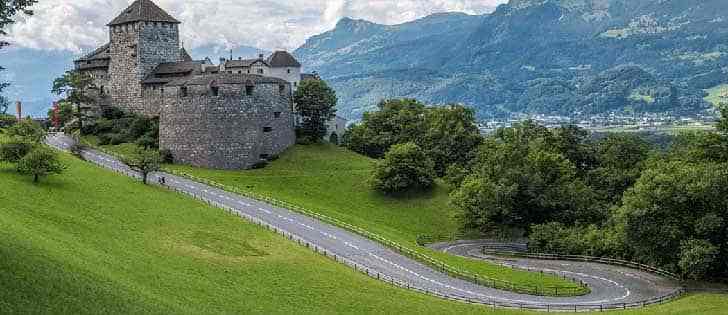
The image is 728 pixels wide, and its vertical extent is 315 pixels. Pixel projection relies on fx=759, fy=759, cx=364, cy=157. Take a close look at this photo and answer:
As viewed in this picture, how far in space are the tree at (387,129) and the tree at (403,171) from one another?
16.2 meters

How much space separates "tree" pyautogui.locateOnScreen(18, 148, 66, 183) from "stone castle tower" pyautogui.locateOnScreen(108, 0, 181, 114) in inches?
1885

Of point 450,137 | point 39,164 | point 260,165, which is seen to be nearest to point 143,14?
point 260,165

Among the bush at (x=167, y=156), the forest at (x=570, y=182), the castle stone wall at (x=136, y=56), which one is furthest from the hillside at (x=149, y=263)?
the castle stone wall at (x=136, y=56)

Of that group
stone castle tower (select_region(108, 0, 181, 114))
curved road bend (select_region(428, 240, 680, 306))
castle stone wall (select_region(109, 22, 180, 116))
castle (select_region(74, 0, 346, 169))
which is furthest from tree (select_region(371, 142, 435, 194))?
stone castle tower (select_region(108, 0, 181, 114))

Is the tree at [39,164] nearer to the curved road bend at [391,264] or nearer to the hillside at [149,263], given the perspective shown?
the hillside at [149,263]

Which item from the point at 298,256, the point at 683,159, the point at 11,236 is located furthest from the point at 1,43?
the point at 683,159

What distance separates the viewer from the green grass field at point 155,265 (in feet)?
119

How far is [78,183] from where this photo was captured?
6762 cm

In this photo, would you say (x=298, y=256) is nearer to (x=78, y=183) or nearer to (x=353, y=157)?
(x=78, y=183)

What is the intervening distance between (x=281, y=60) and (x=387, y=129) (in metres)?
19.8

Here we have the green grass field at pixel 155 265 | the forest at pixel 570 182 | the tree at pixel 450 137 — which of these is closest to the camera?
the green grass field at pixel 155 265

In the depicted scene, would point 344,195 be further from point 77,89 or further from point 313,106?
point 77,89

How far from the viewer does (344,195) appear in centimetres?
9331

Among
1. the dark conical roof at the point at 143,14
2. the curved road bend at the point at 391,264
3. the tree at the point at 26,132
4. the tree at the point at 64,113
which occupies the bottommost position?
the curved road bend at the point at 391,264
